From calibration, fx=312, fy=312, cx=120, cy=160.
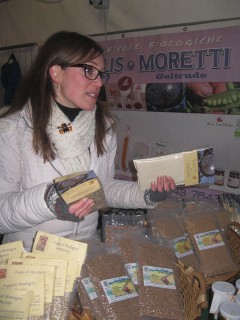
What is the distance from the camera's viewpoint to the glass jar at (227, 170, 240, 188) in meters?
2.09

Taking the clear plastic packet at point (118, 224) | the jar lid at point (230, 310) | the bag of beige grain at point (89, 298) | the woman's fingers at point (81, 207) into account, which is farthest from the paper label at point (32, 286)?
the jar lid at point (230, 310)

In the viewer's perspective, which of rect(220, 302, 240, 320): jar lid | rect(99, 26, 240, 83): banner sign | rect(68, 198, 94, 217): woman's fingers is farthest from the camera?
rect(99, 26, 240, 83): banner sign

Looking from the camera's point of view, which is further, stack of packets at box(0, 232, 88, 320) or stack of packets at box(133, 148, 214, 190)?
stack of packets at box(133, 148, 214, 190)

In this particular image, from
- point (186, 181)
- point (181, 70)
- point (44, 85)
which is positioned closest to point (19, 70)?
point (181, 70)

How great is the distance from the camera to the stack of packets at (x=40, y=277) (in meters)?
0.79

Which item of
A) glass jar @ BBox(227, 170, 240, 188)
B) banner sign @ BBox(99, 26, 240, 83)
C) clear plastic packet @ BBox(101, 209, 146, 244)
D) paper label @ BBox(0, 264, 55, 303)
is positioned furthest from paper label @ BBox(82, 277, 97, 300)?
banner sign @ BBox(99, 26, 240, 83)

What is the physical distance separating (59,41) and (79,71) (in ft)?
0.46

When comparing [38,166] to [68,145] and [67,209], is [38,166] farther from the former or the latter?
[67,209]

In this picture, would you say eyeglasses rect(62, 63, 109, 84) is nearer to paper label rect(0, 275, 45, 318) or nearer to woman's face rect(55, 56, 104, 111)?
woman's face rect(55, 56, 104, 111)

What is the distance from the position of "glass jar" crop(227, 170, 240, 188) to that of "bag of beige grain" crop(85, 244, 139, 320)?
135cm

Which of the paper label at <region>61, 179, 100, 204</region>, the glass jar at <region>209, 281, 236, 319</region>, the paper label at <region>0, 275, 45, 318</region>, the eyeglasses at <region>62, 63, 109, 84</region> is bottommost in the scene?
the glass jar at <region>209, 281, 236, 319</region>

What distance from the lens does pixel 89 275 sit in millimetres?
920

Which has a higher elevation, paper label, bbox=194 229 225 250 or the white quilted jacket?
the white quilted jacket

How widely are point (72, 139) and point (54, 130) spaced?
8cm
